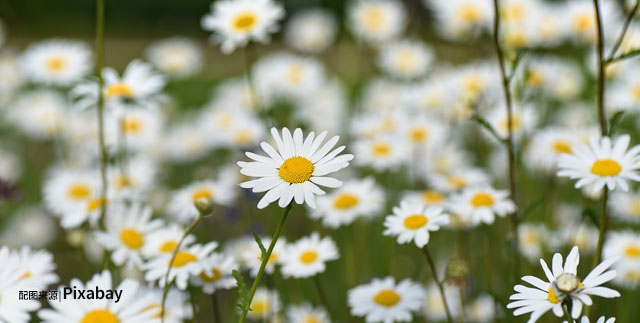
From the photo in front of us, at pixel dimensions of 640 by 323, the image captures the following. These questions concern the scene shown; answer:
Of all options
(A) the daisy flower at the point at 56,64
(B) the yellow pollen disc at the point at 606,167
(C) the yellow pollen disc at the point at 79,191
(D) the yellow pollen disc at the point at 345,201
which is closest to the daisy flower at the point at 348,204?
(D) the yellow pollen disc at the point at 345,201

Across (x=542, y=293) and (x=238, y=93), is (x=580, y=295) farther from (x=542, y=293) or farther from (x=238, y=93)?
(x=238, y=93)

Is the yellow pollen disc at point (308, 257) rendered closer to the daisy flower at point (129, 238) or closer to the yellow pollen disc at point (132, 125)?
the daisy flower at point (129, 238)

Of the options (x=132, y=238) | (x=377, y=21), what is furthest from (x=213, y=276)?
(x=377, y=21)

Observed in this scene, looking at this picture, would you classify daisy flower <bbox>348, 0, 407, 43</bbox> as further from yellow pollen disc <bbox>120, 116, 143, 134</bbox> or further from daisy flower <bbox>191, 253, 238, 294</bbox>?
daisy flower <bbox>191, 253, 238, 294</bbox>

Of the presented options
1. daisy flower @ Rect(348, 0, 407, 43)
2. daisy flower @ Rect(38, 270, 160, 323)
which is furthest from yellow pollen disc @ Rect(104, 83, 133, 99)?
daisy flower @ Rect(348, 0, 407, 43)

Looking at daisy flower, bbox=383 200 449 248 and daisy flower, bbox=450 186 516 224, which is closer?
daisy flower, bbox=383 200 449 248

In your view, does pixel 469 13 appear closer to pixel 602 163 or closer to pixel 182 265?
pixel 602 163
